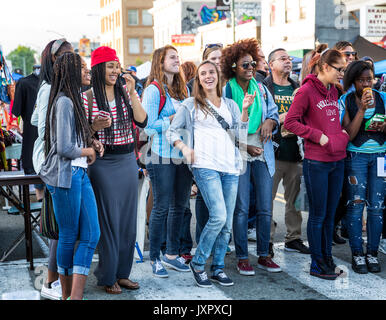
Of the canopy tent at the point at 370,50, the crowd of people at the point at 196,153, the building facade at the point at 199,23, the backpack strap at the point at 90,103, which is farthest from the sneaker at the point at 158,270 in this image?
the building facade at the point at 199,23

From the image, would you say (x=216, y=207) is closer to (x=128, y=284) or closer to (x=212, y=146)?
(x=212, y=146)

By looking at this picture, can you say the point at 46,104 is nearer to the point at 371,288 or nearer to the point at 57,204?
the point at 57,204

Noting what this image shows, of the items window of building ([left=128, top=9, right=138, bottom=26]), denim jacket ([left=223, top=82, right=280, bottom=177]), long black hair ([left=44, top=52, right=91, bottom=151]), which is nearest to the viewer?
long black hair ([left=44, top=52, right=91, bottom=151])

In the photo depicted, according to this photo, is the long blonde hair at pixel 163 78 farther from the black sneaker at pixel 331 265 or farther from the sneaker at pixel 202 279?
the black sneaker at pixel 331 265

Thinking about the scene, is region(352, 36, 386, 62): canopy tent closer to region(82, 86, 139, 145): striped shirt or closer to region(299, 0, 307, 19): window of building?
region(82, 86, 139, 145): striped shirt

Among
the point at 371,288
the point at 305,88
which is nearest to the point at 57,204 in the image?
the point at 305,88

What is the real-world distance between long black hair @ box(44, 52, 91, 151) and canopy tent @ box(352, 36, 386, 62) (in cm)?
784

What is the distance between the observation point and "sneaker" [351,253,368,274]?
5.59 m

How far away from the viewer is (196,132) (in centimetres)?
520

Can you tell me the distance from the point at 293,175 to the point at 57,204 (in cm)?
298

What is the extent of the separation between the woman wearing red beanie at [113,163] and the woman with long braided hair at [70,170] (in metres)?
0.26

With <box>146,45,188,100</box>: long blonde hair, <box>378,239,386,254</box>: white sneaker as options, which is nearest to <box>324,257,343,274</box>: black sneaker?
<box>378,239,386,254</box>: white sneaker

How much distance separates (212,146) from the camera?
5125 millimetres

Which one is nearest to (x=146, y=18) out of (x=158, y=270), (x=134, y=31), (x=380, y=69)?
(x=134, y=31)
